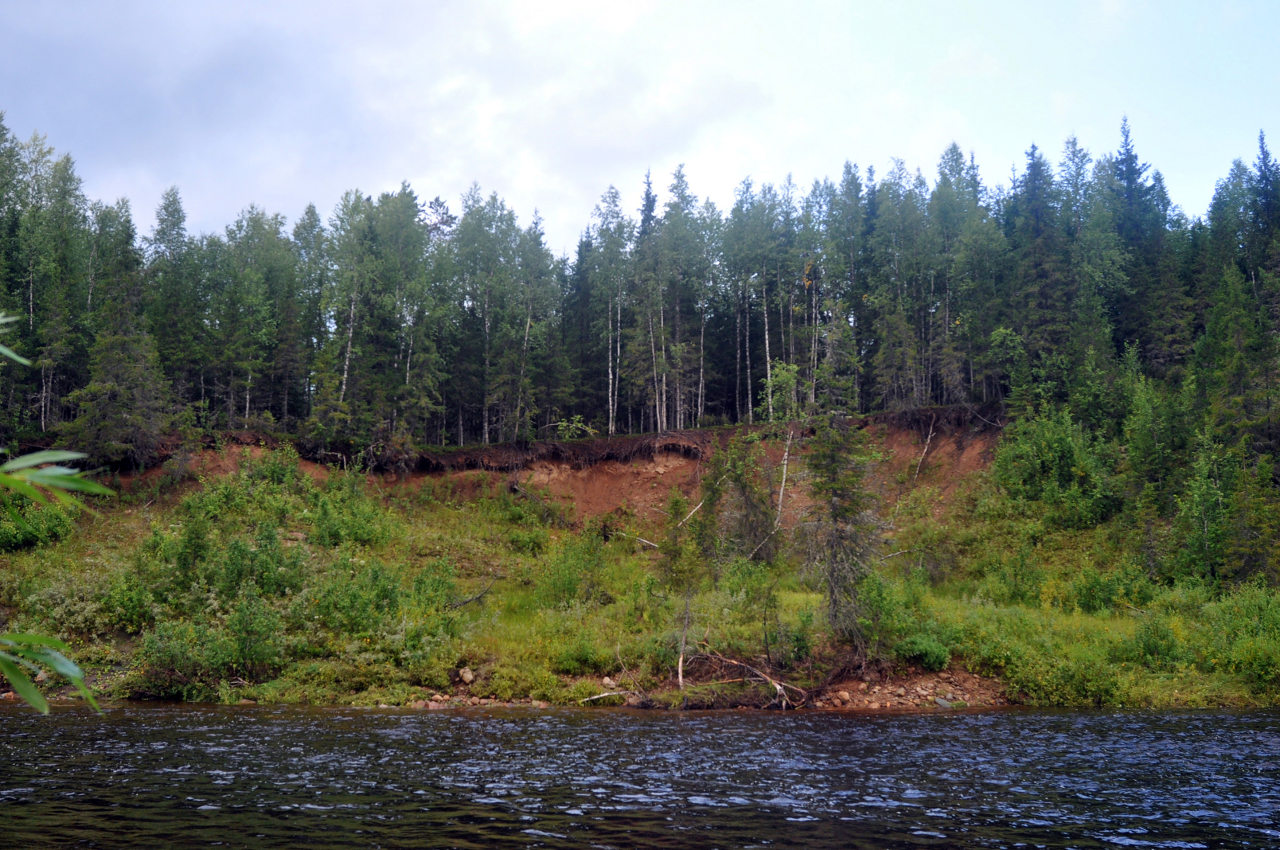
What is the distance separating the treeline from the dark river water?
25517 millimetres

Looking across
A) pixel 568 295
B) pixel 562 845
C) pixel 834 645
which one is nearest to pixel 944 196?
pixel 568 295

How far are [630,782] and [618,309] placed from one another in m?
47.9

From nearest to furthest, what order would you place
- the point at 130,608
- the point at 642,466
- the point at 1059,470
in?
the point at 130,608
the point at 1059,470
the point at 642,466

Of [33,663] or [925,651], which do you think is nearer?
[33,663]

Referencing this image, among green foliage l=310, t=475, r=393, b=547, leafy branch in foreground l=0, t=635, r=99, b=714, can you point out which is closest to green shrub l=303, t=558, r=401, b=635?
green foliage l=310, t=475, r=393, b=547

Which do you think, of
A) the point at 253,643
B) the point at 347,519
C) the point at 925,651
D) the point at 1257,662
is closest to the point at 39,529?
the point at 347,519

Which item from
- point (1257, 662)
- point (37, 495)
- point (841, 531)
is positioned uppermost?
point (37, 495)

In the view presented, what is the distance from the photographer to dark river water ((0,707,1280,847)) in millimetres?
10516

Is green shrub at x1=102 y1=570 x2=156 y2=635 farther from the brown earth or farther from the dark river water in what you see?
the brown earth

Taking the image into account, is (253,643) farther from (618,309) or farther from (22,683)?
(618,309)

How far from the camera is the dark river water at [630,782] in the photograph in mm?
10516

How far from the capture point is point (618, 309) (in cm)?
5912

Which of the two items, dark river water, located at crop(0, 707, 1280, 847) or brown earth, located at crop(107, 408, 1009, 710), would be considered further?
brown earth, located at crop(107, 408, 1009, 710)

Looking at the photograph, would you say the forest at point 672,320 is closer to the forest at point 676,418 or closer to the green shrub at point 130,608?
the forest at point 676,418
